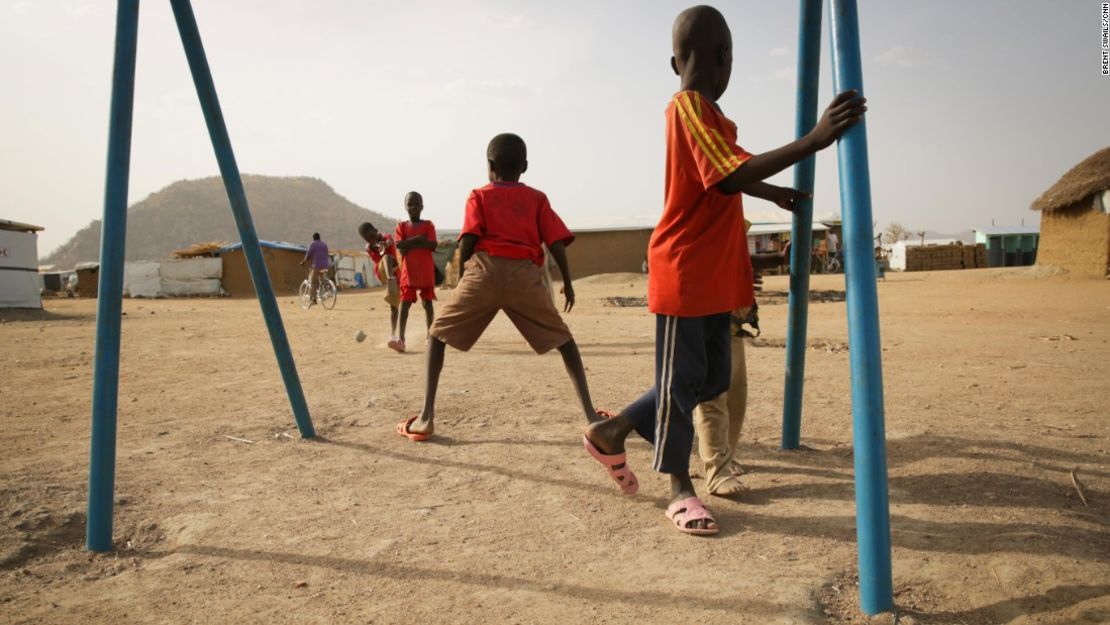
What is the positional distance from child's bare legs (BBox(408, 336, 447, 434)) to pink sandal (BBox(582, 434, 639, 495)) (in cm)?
121

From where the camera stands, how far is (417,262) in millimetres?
7387

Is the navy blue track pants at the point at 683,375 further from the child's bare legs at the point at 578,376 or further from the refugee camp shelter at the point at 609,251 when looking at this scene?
the refugee camp shelter at the point at 609,251

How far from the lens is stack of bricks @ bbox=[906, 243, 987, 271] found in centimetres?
3778

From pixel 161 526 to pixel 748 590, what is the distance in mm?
2032

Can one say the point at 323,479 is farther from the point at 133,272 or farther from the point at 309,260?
the point at 133,272

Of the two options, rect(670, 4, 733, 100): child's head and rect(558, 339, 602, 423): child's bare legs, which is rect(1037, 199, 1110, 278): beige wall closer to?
rect(558, 339, 602, 423): child's bare legs

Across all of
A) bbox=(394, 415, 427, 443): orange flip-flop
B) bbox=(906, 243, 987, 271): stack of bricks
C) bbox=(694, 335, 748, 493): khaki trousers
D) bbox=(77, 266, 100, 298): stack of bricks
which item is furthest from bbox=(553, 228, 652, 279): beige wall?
bbox=(694, 335, 748, 493): khaki trousers

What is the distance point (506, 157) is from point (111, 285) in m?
2.04

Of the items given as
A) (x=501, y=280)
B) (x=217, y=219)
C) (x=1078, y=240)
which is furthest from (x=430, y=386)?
(x=217, y=219)

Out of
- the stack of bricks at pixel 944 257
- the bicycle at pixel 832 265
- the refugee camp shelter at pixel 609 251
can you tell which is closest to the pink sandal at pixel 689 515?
the refugee camp shelter at pixel 609 251

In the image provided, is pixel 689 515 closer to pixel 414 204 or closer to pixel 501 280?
pixel 501 280

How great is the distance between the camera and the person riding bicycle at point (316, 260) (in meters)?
16.1

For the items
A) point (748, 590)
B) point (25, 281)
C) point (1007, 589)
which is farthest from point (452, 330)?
point (25, 281)

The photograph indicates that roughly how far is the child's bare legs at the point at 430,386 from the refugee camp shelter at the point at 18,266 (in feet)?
53.6
